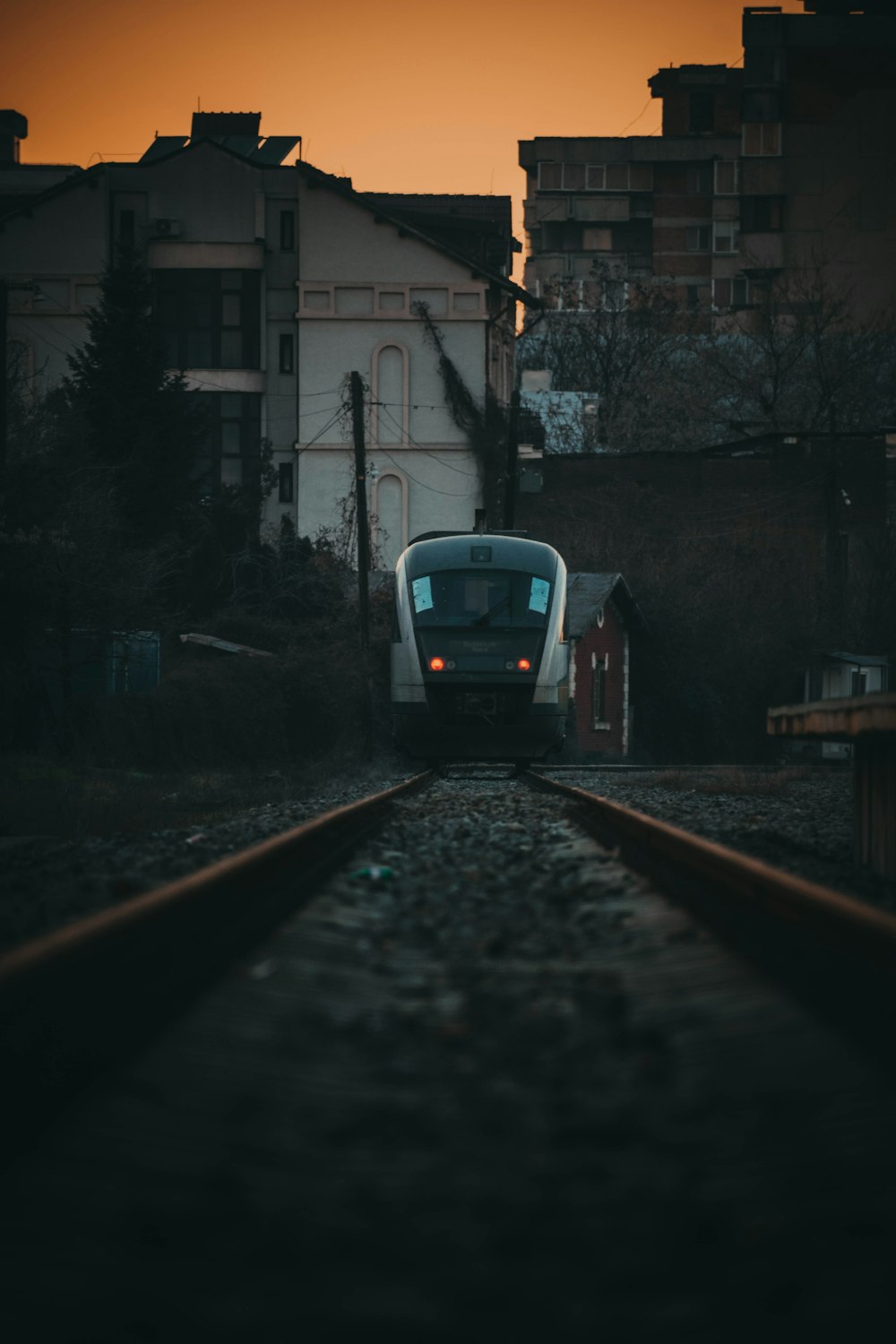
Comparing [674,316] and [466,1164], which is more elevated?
[674,316]

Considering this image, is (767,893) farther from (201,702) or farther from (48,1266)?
(201,702)

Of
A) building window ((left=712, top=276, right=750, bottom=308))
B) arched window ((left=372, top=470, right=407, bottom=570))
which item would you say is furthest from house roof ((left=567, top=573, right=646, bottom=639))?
building window ((left=712, top=276, right=750, bottom=308))

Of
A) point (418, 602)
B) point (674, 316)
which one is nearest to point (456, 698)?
point (418, 602)

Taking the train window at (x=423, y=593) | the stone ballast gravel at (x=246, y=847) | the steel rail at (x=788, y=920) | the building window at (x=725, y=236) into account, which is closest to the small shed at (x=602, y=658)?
the train window at (x=423, y=593)

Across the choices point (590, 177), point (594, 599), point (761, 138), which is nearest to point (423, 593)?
point (594, 599)

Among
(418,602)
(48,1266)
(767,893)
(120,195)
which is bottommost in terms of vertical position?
(48,1266)

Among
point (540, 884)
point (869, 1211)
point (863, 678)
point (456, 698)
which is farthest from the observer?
point (863, 678)

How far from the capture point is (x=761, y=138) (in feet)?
307

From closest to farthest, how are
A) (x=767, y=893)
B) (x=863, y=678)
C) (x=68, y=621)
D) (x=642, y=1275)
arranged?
1. (x=642, y=1275)
2. (x=767, y=893)
3. (x=68, y=621)
4. (x=863, y=678)

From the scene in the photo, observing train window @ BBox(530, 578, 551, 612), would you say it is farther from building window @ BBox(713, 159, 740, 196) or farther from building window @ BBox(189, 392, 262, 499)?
building window @ BBox(713, 159, 740, 196)

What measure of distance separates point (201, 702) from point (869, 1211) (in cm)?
2505

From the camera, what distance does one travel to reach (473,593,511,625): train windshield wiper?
62.1ft

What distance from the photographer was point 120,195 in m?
48.2

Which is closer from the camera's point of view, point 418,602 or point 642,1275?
point 642,1275
